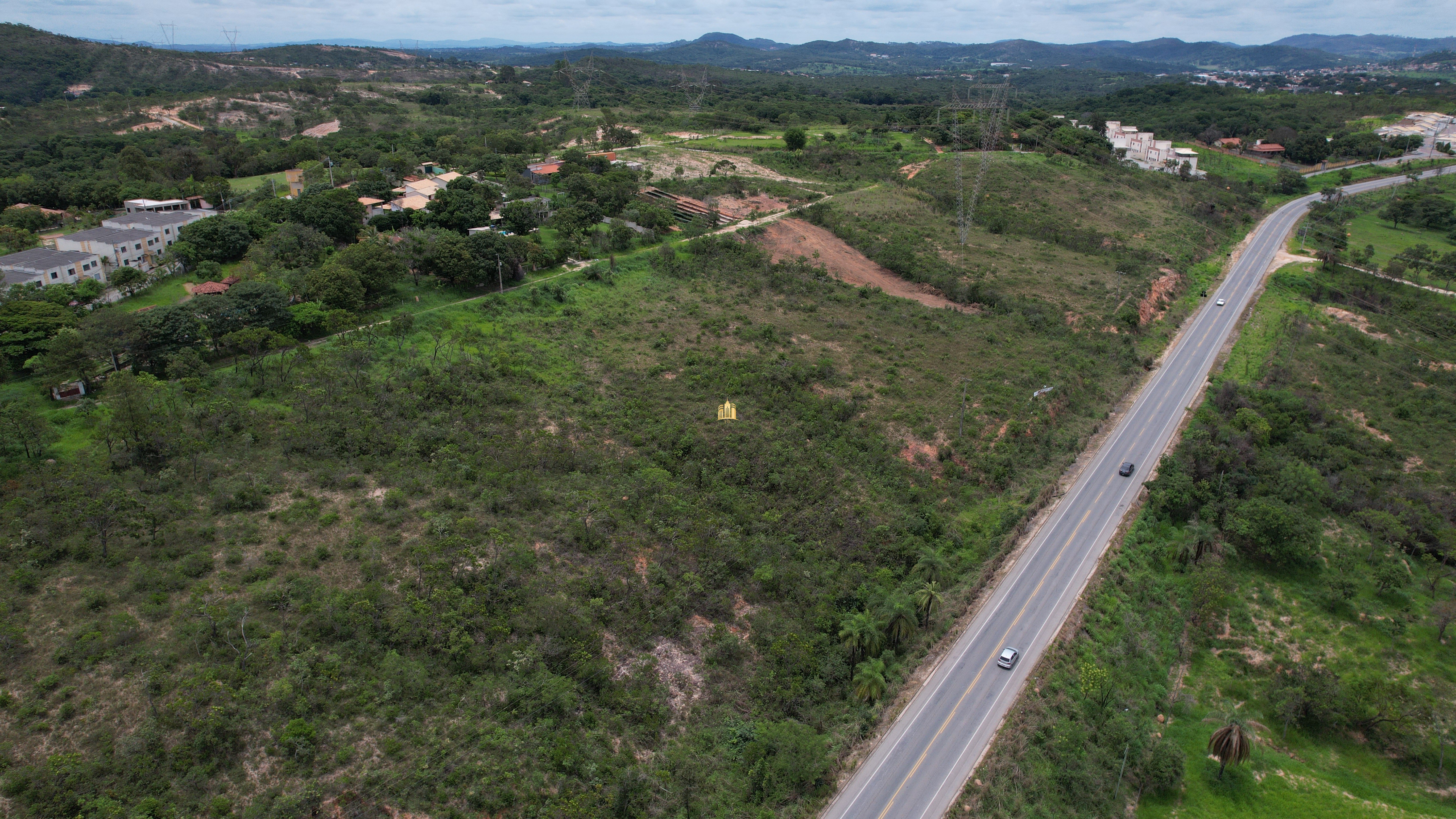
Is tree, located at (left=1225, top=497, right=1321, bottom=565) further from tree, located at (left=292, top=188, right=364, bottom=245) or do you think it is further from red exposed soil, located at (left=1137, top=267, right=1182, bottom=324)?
tree, located at (left=292, top=188, right=364, bottom=245)

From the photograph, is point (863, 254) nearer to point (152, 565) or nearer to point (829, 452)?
point (829, 452)

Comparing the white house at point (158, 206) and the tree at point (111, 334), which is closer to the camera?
the tree at point (111, 334)

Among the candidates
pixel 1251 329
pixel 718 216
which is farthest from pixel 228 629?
pixel 1251 329

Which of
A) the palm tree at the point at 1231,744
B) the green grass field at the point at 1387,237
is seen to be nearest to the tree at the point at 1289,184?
the green grass field at the point at 1387,237

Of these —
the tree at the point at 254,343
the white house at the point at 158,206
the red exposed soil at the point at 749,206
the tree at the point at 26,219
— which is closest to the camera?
the tree at the point at 254,343

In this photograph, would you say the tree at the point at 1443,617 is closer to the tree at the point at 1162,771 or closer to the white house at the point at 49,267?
the tree at the point at 1162,771
